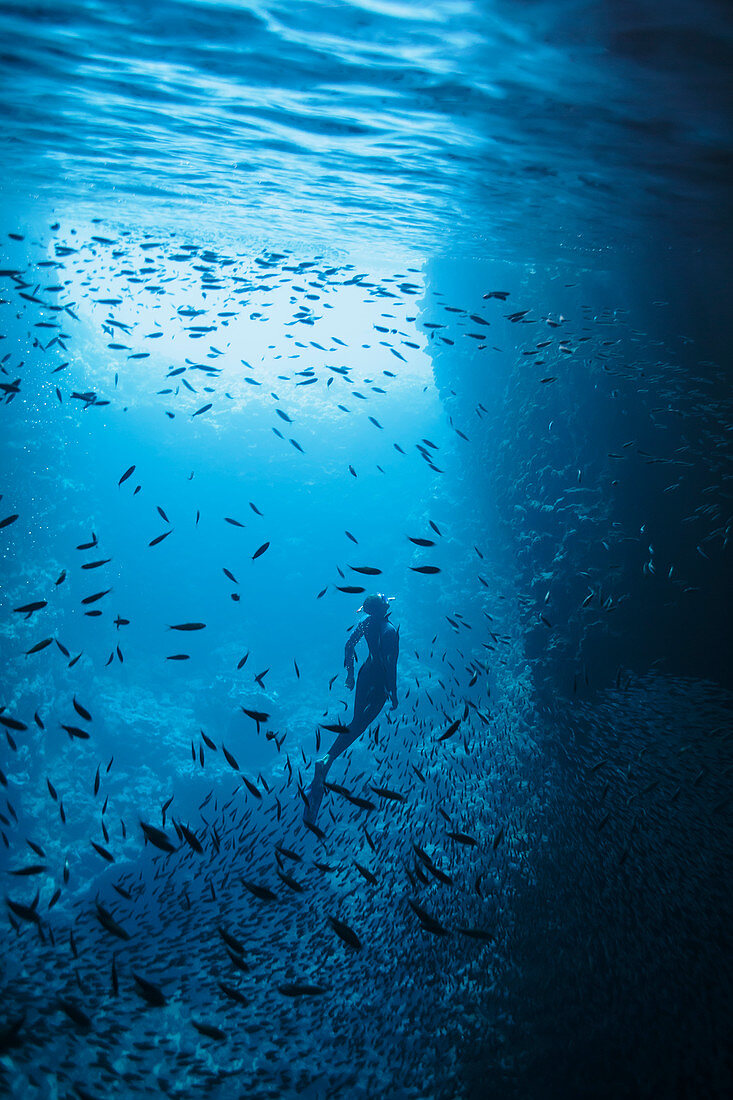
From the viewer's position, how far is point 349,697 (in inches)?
910

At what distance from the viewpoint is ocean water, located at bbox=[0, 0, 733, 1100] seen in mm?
5984

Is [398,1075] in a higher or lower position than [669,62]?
lower

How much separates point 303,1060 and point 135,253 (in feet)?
93.4

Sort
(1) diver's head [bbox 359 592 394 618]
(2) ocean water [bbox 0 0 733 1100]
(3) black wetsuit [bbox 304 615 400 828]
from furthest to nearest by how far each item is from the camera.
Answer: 1. (1) diver's head [bbox 359 592 394 618]
2. (3) black wetsuit [bbox 304 615 400 828]
3. (2) ocean water [bbox 0 0 733 1100]

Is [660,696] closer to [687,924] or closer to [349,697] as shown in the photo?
[687,924]

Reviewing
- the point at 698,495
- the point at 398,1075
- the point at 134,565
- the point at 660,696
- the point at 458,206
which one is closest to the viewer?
the point at 398,1075

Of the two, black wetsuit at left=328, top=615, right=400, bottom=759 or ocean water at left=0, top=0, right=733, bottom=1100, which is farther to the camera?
black wetsuit at left=328, top=615, right=400, bottom=759

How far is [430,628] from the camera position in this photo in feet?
86.4

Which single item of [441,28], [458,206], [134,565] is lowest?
[134,565]

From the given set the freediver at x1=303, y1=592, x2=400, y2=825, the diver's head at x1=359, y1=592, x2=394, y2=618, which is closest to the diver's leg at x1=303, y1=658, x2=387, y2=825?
the freediver at x1=303, y1=592, x2=400, y2=825

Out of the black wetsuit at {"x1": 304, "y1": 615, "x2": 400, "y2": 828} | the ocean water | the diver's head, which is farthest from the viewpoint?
the diver's head

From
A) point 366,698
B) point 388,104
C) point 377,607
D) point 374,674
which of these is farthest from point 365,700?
point 388,104

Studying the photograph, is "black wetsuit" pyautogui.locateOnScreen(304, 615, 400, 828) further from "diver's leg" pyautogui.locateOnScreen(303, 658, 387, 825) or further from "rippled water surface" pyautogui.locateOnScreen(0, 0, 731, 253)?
"rippled water surface" pyautogui.locateOnScreen(0, 0, 731, 253)

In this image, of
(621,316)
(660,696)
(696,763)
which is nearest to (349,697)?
(660,696)
